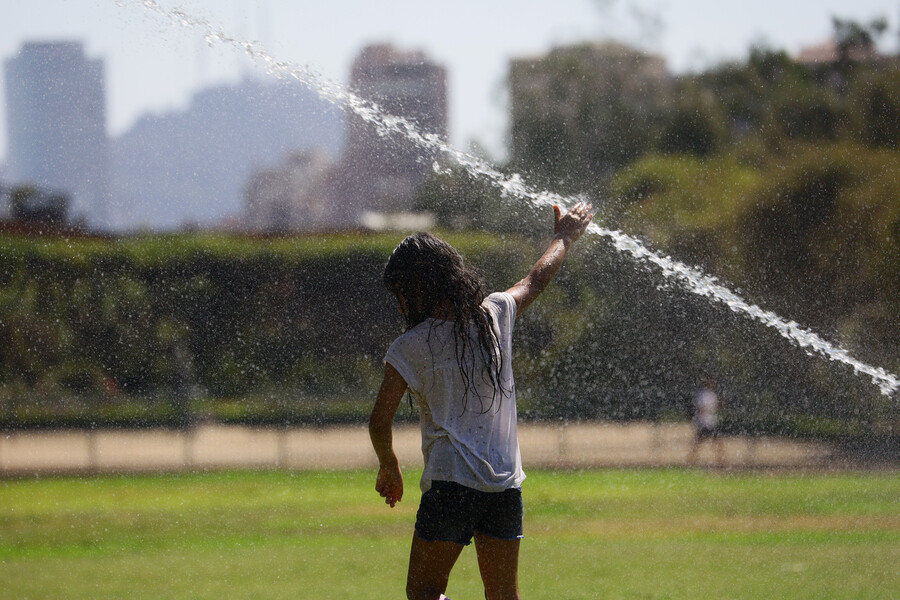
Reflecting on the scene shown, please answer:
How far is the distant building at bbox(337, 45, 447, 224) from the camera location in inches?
285

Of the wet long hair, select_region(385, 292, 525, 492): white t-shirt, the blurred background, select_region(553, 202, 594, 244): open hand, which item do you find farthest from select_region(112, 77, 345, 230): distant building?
select_region(385, 292, 525, 492): white t-shirt

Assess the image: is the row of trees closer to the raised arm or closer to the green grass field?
the green grass field

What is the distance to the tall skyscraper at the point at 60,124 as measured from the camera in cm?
772

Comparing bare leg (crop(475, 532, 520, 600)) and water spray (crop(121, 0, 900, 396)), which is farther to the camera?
water spray (crop(121, 0, 900, 396))

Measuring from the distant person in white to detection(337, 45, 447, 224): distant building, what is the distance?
2.73 m

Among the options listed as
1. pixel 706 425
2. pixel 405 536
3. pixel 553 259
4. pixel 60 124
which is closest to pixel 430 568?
pixel 553 259

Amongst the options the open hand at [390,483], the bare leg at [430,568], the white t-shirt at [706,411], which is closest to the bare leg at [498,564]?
the bare leg at [430,568]

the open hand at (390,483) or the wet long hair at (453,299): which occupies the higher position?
the wet long hair at (453,299)

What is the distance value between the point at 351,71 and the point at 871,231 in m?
4.40

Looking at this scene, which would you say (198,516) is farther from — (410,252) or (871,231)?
(871,231)

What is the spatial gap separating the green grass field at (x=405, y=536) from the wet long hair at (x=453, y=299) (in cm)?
223

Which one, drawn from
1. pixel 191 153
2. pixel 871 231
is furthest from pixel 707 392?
pixel 191 153

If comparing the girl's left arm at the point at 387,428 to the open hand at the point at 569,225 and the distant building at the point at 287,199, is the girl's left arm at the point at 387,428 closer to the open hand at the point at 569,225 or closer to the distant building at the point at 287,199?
the open hand at the point at 569,225

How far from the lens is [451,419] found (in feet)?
8.80
